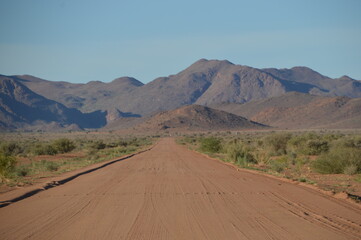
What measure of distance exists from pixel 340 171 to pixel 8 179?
15.1 metres

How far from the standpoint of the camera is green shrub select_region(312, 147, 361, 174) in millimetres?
20203

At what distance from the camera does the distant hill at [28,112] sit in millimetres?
152750

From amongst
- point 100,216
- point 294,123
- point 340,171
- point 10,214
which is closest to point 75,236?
point 100,216

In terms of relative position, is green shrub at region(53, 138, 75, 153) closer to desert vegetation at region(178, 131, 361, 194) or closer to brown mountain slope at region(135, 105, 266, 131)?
desert vegetation at region(178, 131, 361, 194)

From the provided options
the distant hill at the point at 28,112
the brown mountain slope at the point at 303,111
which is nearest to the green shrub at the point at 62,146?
the brown mountain slope at the point at 303,111

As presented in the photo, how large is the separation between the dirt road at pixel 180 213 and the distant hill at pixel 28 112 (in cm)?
13979

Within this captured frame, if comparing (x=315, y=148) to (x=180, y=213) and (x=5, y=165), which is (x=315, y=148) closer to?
(x=5, y=165)

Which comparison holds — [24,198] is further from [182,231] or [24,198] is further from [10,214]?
[182,231]

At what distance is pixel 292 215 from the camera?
10188mm

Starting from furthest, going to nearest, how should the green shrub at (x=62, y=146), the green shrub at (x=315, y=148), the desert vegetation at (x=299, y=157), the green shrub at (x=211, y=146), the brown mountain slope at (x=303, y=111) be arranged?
1. the brown mountain slope at (x=303, y=111)
2. the green shrub at (x=62, y=146)
3. the green shrub at (x=211, y=146)
4. the green shrub at (x=315, y=148)
5. the desert vegetation at (x=299, y=157)

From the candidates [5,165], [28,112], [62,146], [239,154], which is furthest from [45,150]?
[28,112]

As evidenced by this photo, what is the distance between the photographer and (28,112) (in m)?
166

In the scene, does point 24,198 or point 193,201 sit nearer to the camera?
point 193,201

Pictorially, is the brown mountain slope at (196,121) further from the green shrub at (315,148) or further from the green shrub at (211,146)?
the green shrub at (315,148)
